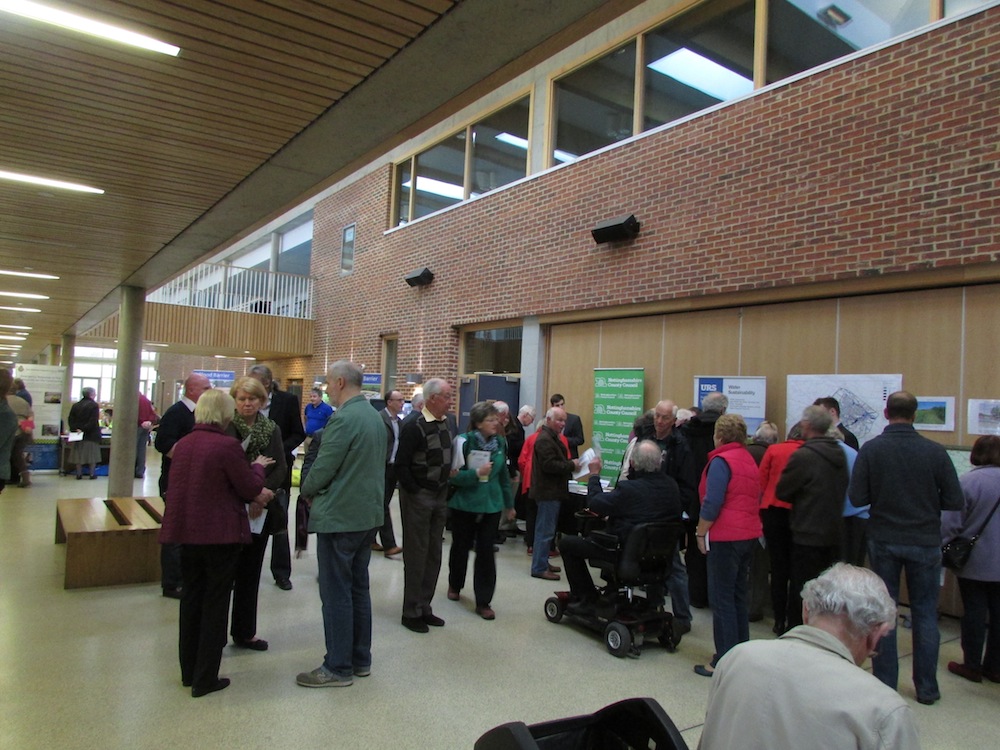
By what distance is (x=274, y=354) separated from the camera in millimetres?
17766

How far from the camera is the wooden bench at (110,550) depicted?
5.34 metres

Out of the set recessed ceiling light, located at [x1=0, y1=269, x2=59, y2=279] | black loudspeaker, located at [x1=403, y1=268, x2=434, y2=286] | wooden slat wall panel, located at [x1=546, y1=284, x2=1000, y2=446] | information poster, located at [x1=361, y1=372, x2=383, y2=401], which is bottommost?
information poster, located at [x1=361, y1=372, x2=383, y2=401]

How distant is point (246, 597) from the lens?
13.8ft

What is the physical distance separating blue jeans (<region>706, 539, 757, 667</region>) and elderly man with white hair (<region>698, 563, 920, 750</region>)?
7.68ft

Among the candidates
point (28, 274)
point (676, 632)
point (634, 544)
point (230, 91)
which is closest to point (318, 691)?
point (634, 544)

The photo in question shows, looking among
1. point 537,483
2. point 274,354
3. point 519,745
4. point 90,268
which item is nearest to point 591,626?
point 537,483

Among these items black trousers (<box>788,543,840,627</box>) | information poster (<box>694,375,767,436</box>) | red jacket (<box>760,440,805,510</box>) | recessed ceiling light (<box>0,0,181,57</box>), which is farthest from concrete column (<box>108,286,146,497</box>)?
black trousers (<box>788,543,840,627</box>)

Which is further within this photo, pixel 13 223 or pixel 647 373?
pixel 647 373

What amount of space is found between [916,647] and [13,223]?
7.58 meters

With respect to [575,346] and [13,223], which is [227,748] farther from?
[575,346]

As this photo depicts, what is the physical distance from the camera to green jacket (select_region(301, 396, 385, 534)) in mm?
3668

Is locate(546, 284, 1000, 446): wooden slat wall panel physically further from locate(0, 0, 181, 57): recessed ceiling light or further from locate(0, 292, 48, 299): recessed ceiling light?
locate(0, 292, 48, 299): recessed ceiling light

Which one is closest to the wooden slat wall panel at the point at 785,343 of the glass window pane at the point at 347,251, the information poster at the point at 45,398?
the glass window pane at the point at 347,251

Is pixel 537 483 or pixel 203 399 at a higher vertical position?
pixel 203 399
